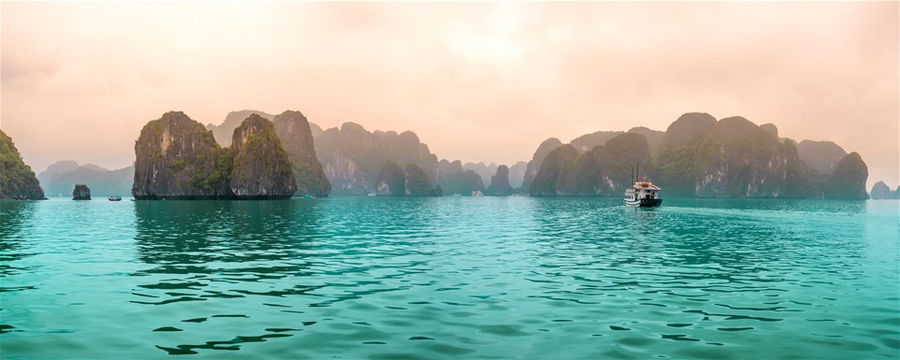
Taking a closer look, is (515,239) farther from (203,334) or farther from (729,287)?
(203,334)

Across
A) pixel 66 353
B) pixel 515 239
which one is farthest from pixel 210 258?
pixel 515 239

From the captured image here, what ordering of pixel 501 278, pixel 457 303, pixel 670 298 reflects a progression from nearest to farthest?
pixel 457 303 → pixel 670 298 → pixel 501 278

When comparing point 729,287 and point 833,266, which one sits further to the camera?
point 833,266

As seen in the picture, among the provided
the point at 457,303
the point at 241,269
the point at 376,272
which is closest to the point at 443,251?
the point at 376,272

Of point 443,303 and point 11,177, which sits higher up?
point 11,177

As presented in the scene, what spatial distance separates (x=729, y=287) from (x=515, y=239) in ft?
74.3

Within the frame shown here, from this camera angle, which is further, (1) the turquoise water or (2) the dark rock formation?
(2) the dark rock formation

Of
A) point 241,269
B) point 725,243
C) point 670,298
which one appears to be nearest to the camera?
point 670,298

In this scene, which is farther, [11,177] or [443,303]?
[11,177]

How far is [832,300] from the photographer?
19.4 meters

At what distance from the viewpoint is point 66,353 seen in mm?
12289

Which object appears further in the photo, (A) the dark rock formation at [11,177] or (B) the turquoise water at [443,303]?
(A) the dark rock formation at [11,177]

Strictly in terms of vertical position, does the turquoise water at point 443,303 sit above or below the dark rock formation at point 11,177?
below

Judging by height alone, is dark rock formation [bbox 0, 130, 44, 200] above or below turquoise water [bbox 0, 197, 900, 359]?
above
